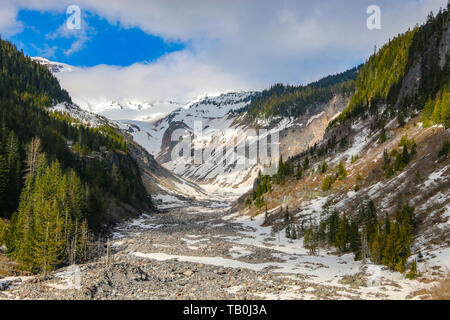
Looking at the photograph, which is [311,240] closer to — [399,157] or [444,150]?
[444,150]

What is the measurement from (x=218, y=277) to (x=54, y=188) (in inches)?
1221

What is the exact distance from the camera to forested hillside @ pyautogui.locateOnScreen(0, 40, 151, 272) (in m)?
31.3

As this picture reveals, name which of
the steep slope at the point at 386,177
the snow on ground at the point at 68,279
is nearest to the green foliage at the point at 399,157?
the steep slope at the point at 386,177

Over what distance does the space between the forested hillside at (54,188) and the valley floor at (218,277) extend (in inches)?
178

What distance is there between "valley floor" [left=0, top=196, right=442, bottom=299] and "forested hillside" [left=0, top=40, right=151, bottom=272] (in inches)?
178

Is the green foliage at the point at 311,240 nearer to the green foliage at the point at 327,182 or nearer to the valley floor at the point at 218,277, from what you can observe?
the valley floor at the point at 218,277

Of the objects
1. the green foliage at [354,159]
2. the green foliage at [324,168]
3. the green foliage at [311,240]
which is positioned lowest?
the green foliage at [311,240]

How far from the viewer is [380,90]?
99125 millimetres

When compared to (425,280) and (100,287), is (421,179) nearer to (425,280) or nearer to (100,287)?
(425,280)

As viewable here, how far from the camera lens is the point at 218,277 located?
2759cm

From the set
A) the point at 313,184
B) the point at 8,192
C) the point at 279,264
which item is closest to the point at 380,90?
the point at 313,184

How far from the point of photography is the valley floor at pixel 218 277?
72.3ft

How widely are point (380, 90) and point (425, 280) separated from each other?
88674 mm

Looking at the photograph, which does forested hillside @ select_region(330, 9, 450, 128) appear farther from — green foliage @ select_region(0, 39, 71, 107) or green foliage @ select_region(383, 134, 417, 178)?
green foliage @ select_region(0, 39, 71, 107)
